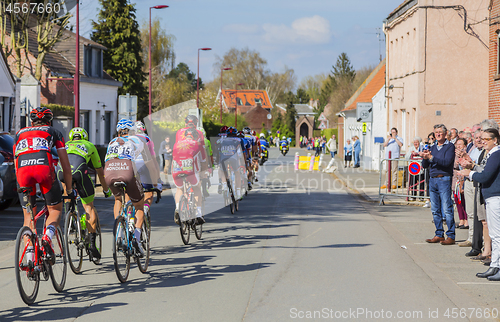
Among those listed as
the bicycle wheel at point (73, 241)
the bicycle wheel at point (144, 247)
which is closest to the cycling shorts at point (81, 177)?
the bicycle wheel at point (73, 241)

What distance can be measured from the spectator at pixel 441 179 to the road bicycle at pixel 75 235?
550cm

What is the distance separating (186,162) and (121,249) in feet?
9.23

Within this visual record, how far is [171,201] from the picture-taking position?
1695cm

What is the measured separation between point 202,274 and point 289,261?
142 cm

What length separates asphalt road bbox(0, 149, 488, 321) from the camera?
5637 millimetres

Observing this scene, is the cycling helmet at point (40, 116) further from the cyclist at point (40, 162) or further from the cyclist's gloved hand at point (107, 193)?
the cyclist's gloved hand at point (107, 193)

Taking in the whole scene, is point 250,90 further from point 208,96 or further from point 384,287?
point 384,287

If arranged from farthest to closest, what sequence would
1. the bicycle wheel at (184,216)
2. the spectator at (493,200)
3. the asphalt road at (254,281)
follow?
1. the bicycle wheel at (184,216)
2. the spectator at (493,200)
3. the asphalt road at (254,281)

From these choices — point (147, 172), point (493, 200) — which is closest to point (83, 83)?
point (147, 172)

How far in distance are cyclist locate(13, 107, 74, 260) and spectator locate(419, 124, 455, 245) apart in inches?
237

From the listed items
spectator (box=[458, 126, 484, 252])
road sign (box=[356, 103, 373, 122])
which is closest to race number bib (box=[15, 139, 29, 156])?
spectator (box=[458, 126, 484, 252])

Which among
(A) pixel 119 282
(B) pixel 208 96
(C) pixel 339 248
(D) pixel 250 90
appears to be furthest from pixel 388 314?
(D) pixel 250 90

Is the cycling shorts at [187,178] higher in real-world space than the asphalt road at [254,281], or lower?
higher

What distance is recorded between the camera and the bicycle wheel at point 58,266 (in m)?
6.34
